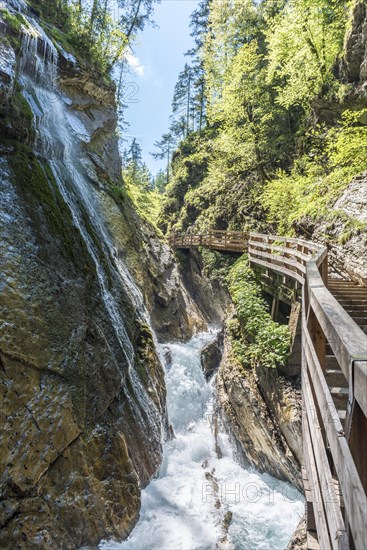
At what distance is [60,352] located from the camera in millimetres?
5445

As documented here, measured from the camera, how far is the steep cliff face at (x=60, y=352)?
4.57 m

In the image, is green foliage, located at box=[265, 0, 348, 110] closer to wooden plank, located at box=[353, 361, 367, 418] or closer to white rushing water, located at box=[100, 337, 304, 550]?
white rushing water, located at box=[100, 337, 304, 550]

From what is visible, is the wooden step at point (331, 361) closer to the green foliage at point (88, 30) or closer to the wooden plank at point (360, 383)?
the wooden plank at point (360, 383)

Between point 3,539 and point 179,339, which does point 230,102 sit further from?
point 3,539

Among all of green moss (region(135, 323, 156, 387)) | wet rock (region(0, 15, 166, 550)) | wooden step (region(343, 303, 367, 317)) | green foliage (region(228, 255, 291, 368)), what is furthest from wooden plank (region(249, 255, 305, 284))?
wet rock (region(0, 15, 166, 550))

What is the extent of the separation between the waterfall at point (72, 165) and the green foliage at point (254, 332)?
298 centimetres

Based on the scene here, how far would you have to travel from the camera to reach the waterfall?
7875 mm

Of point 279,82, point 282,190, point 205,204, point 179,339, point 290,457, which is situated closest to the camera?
point 290,457

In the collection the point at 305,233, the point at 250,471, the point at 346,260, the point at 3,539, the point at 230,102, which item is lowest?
the point at 250,471

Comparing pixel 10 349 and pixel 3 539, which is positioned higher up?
pixel 10 349

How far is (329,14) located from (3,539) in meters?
20.0

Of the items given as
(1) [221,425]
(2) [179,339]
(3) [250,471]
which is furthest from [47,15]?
(3) [250,471]

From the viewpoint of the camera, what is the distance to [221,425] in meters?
11.0

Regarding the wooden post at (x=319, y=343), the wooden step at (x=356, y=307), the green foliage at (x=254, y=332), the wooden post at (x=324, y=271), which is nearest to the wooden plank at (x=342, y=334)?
the wooden post at (x=319, y=343)
